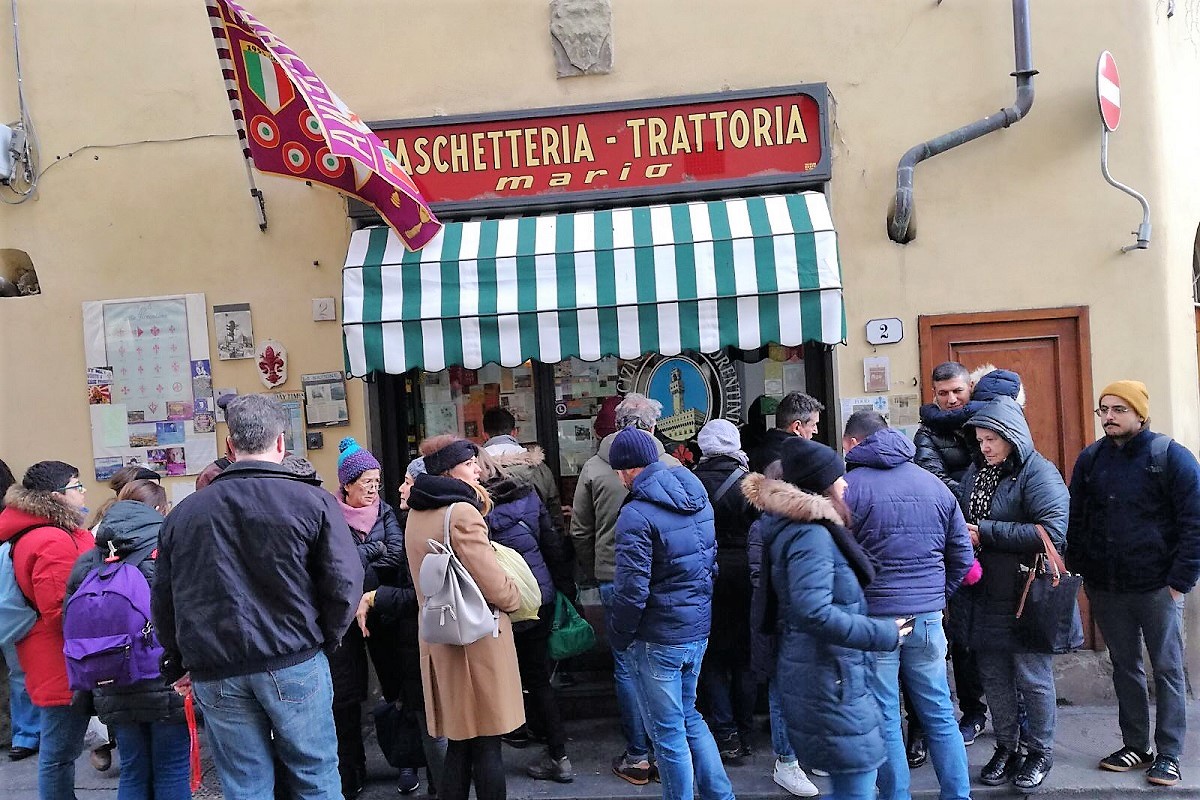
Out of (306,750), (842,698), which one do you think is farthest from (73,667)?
(842,698)

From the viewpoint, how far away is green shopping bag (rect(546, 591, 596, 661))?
4.65 meters

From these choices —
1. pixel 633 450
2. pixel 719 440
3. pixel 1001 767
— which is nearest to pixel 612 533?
pixel 719 440

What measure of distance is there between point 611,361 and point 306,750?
11.4ft

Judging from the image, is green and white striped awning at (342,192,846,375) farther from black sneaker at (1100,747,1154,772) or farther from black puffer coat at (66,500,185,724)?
black sneaker at (1100,747,1154,772)

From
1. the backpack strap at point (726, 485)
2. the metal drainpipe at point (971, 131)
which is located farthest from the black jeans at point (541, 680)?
the metal drainpipe at point (971, 131)

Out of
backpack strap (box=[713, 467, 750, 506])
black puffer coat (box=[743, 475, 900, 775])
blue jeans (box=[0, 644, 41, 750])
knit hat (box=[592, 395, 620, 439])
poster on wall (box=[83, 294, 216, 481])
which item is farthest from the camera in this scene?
poster on wall (box=[83, 294, 216, 481])

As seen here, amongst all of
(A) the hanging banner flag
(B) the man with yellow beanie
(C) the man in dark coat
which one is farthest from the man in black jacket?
(B) the man with yellow beanie

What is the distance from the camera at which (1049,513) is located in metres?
4.13

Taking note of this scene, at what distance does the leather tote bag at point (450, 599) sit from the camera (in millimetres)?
3604

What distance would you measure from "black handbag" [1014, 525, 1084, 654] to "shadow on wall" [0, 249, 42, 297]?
6218 millimetres

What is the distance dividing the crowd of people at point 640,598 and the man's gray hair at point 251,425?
0.01 metres

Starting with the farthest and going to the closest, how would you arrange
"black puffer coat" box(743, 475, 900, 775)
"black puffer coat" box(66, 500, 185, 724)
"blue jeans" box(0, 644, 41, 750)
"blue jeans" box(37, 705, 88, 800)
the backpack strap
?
"blue jeans" box(0, 644, 41, 750), the backpack strap, "blue jeans" box(37, 705, 88, 800), "black puffer coat" box(66, 500, 185, 724), "black puffer coat" box(743, 475, 900, 775)

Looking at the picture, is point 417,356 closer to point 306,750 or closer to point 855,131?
point 306,750

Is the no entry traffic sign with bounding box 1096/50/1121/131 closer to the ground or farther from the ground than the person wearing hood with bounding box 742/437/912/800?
farther from the ground
